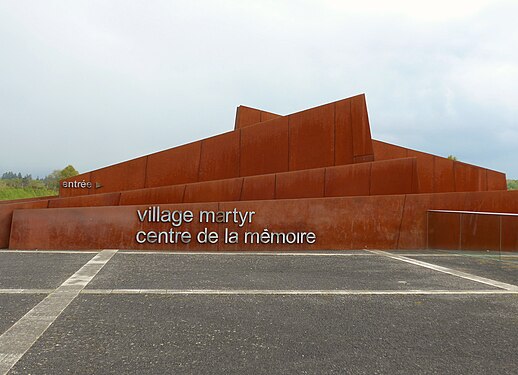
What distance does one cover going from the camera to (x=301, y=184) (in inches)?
559

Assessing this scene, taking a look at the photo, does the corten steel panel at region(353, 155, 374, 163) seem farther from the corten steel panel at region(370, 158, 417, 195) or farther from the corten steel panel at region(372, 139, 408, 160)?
the corten steel panel at region(372, 139, 408, 160)

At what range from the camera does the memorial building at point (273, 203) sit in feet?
40.4

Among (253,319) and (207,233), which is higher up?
(207,233)

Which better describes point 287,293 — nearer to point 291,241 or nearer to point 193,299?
point 193,299

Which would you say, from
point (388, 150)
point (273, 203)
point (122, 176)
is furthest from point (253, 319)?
point (388, 150)

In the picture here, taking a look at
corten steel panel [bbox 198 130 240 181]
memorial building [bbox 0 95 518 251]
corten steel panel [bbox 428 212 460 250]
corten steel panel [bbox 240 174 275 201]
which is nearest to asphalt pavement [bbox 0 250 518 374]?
memorial building [bbox 0 95 518 251]

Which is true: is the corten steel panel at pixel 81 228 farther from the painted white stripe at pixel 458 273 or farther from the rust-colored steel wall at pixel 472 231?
the rust-colored steel wall at pixel 472 231

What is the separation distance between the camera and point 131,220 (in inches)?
491

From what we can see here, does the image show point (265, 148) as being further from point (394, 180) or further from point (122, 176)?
point (122, 176)

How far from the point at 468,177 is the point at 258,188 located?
1307 centimetres

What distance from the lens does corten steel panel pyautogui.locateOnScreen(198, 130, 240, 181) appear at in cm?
1600

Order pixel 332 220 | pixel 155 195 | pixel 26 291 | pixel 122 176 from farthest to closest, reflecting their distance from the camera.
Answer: pixel 122 176
pixel 155 195
pixel 332 220
pixel 26 291

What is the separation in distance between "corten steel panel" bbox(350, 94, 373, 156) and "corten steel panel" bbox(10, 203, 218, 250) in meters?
7.32

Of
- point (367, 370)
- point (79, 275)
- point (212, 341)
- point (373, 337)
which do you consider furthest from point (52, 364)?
point (79, 275)
